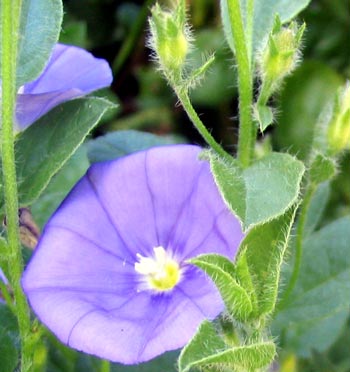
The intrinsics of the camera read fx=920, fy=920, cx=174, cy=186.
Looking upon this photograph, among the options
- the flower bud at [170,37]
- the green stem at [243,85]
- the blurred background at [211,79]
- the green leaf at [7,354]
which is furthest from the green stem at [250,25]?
the blurred background at [211,79]

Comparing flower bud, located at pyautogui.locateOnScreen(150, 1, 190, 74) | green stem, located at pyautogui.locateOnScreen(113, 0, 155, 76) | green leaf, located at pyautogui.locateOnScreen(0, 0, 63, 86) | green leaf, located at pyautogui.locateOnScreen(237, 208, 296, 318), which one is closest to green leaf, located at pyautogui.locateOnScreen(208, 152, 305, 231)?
green leaf, located at pyautogui.locateOnScreen(237, 208, 296, 318)

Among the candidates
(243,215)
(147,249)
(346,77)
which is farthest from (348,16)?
(243,215)

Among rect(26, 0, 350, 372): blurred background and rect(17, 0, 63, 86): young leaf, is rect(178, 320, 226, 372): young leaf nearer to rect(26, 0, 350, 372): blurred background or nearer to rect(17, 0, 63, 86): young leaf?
rect(17, 0, 63, 86): young leaf

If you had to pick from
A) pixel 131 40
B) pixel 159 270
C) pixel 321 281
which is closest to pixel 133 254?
pixel 159 270

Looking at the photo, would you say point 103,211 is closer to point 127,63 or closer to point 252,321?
point 252,321

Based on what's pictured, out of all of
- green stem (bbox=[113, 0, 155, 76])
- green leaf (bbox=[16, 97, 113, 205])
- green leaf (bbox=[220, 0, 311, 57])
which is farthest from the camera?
green stem (bbox=[113, 0, 155, 76])
